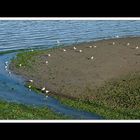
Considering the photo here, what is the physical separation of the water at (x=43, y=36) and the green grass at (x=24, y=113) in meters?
0.54

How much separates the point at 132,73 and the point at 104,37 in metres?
11.0

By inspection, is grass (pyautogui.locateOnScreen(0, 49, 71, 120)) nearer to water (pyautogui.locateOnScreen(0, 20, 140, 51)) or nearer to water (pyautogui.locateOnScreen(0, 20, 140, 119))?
water (pyautogui.locateOnScreen(0, 20, 140, 119))

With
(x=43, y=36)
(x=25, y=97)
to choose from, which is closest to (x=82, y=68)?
(x=25, y=97)

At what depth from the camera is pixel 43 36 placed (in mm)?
29922

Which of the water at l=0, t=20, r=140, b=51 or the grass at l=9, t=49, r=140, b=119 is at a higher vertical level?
the water at l=0, t=20, r=140, b=51

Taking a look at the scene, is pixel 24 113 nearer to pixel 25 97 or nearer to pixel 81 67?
pixel 25 97

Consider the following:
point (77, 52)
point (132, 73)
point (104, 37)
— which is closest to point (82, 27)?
point (104, 37)

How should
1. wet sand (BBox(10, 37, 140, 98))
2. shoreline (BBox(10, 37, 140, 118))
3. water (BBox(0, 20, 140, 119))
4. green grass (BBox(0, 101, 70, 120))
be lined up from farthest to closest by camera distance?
wet sand (BBox(10, 37, 140, 98)) → shoreline (BBox(10, 37, 140, 118)) → water (BBox(0, 20, 140, 119)) → green grass (BBox(0, 101, 70, 120))

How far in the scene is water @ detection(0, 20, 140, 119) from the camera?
15.7 meters

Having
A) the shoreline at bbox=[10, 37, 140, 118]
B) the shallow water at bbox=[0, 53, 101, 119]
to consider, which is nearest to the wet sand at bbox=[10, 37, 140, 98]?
the shoreline at bbox=[10, 37, 140, 118]

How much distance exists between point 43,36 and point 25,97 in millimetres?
14429

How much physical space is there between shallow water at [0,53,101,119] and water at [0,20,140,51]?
762cm
